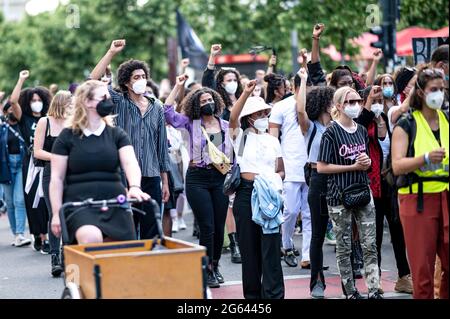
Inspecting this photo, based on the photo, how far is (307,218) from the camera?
1106 cm

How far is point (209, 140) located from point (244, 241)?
1.71 m

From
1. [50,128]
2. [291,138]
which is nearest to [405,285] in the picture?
[291,138]

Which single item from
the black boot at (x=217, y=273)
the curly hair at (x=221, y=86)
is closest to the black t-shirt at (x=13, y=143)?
the curly hair at (x=221, y=86)

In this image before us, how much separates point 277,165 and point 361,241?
107 centimetres

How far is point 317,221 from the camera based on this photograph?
376 inches

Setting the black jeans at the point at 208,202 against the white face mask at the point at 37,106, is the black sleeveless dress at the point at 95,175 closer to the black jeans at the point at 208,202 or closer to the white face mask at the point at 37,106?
the black jeans at the point at 208,202

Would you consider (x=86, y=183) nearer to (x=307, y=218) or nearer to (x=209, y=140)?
(x=209, y=140)

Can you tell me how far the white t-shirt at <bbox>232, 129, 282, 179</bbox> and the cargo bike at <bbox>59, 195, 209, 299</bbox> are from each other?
2123 millimetres

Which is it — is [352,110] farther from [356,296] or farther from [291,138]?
[291,138]

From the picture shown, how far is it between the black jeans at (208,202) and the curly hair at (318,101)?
1.11m

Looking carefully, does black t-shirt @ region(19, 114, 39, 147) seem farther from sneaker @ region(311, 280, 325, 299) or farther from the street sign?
sneaker @ region(311, 280, 325, 299)

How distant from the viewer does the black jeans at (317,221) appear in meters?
9.41

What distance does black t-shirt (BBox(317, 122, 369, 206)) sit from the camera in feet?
29.2

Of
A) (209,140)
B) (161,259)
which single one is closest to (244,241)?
(209,140)
